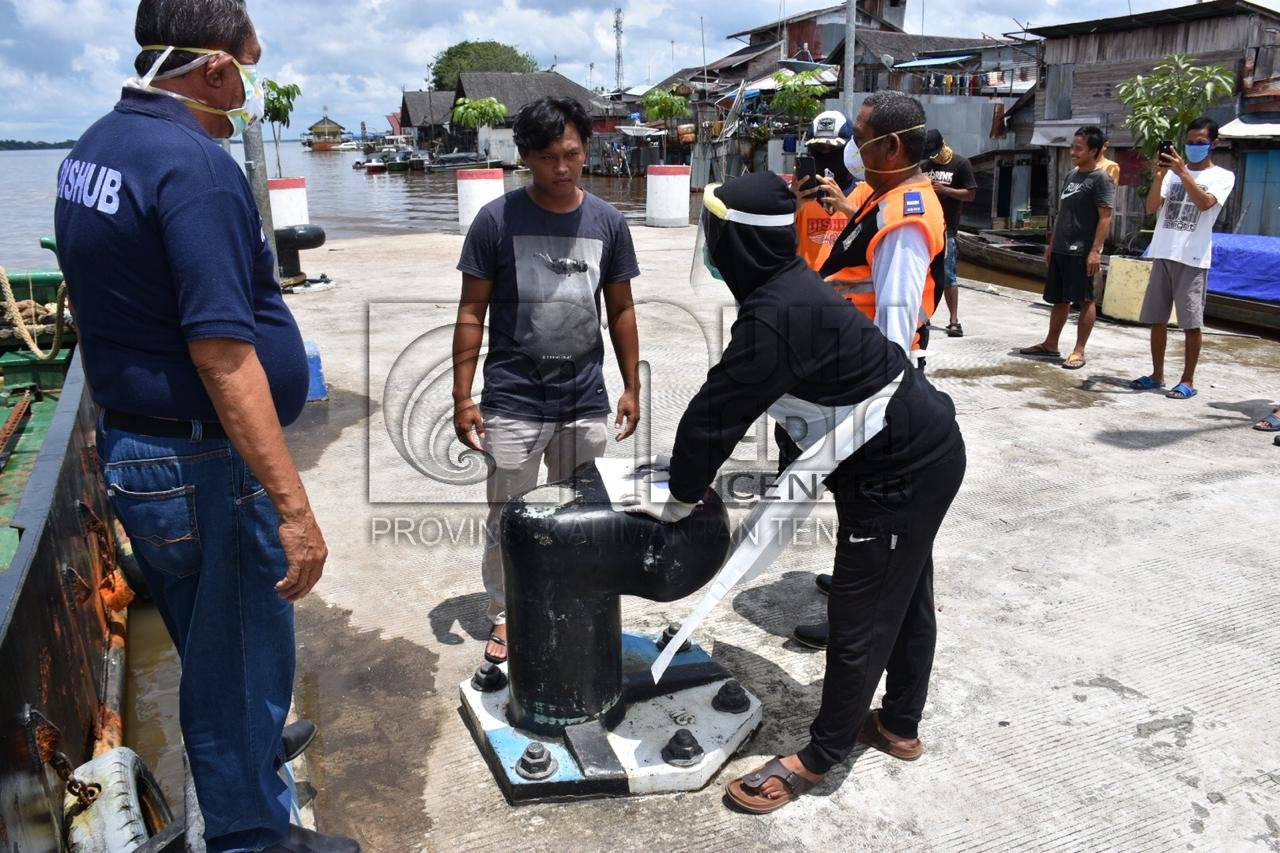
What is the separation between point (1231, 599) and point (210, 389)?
3.89 m

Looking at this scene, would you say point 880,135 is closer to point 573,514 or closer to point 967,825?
point 573,514

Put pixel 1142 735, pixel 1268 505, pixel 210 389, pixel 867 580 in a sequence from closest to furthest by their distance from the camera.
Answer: pixel 210 389
pixel 867 580
pixel 1142 735
pixel 1268 505

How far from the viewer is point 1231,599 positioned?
378 cm

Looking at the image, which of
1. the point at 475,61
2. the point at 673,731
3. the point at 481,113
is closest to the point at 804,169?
the point at 673,731

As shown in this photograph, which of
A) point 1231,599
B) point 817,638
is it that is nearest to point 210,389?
point 817,638

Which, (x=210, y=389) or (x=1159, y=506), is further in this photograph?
(x=1159, y=506)

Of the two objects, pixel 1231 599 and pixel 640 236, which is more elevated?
pixel 640 236

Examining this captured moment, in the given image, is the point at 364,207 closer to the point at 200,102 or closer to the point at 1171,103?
the point at 1171,103

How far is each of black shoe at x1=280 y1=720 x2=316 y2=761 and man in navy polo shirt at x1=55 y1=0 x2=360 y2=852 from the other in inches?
15.5

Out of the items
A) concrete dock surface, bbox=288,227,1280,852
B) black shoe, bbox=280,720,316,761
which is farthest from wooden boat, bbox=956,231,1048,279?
black shoe, bbox=280,720,316,761

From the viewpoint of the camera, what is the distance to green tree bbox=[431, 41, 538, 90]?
342ft

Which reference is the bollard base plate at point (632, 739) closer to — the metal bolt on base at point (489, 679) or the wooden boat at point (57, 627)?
the metal bolt on base at point (489, 679)

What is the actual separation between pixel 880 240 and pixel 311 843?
257cm

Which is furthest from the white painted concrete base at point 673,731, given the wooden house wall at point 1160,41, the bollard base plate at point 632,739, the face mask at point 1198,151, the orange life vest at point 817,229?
the wooden house wall at point 1160,41
